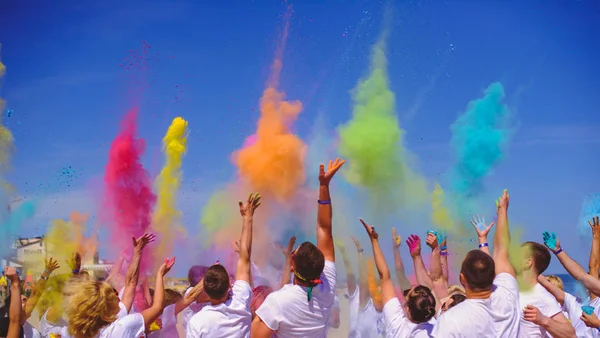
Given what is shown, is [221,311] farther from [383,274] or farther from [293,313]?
[383,274]

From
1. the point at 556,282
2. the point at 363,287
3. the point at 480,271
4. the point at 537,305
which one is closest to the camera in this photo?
the point at 480,271

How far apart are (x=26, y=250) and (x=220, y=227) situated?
12916 mm

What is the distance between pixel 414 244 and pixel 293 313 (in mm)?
2190

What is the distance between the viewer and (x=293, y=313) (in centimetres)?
547

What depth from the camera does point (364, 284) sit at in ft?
29.8

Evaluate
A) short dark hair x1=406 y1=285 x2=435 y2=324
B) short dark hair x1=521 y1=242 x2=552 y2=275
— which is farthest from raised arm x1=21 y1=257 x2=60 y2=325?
short dark hair x1=521 y1=242 x2=552 y2=275

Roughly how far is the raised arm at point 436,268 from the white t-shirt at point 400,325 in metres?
1.61

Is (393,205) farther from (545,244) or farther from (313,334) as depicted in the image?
(313,334)

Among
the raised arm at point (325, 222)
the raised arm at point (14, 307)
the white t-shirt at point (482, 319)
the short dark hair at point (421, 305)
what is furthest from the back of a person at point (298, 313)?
the raised arm at point (14, 307)

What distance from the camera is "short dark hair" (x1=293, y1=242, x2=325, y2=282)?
17.7 ft

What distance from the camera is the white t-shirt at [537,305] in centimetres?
590

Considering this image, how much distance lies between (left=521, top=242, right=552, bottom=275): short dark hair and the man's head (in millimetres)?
3319

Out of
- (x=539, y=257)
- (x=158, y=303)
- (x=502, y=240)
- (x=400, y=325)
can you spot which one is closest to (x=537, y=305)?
(x=539, y=257)

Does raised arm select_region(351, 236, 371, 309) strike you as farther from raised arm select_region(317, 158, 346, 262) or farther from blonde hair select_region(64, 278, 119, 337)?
blonde hair select_region(64, 278, 119, 337)
